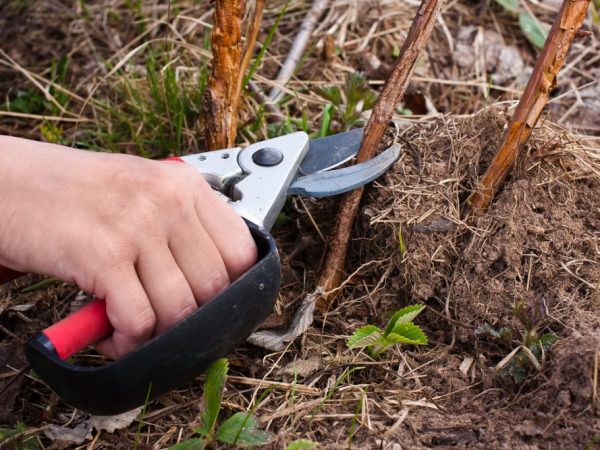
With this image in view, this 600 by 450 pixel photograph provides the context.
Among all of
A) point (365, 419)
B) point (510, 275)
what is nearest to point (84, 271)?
point (365, 419)

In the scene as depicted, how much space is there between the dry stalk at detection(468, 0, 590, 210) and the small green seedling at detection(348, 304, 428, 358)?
0.37 metres

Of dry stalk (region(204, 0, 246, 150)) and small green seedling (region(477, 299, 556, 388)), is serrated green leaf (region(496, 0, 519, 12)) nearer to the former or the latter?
dry stalk (region(204, 0, 246, 150))

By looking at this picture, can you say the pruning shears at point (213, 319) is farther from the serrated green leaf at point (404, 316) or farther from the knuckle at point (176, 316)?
the serrated green leaf at point (404, 316)

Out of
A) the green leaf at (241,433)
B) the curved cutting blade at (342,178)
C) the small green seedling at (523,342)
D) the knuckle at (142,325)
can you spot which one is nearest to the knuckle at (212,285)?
the knuckle at (142,325)

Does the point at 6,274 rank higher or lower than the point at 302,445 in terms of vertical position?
higher

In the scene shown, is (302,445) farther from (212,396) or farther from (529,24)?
(529,24)

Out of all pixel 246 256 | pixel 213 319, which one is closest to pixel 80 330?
pixel 213 319

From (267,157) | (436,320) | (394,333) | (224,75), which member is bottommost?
(436,320)

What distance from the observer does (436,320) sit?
5.44 ft

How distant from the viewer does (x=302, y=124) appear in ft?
6.86

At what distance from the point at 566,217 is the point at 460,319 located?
0.36m

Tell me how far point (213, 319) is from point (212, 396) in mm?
169

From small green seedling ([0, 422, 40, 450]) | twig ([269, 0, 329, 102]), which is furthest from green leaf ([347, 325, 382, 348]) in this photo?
twig ([269, 0, 329, 102])

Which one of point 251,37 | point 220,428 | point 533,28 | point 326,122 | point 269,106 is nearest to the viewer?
point 220,428
